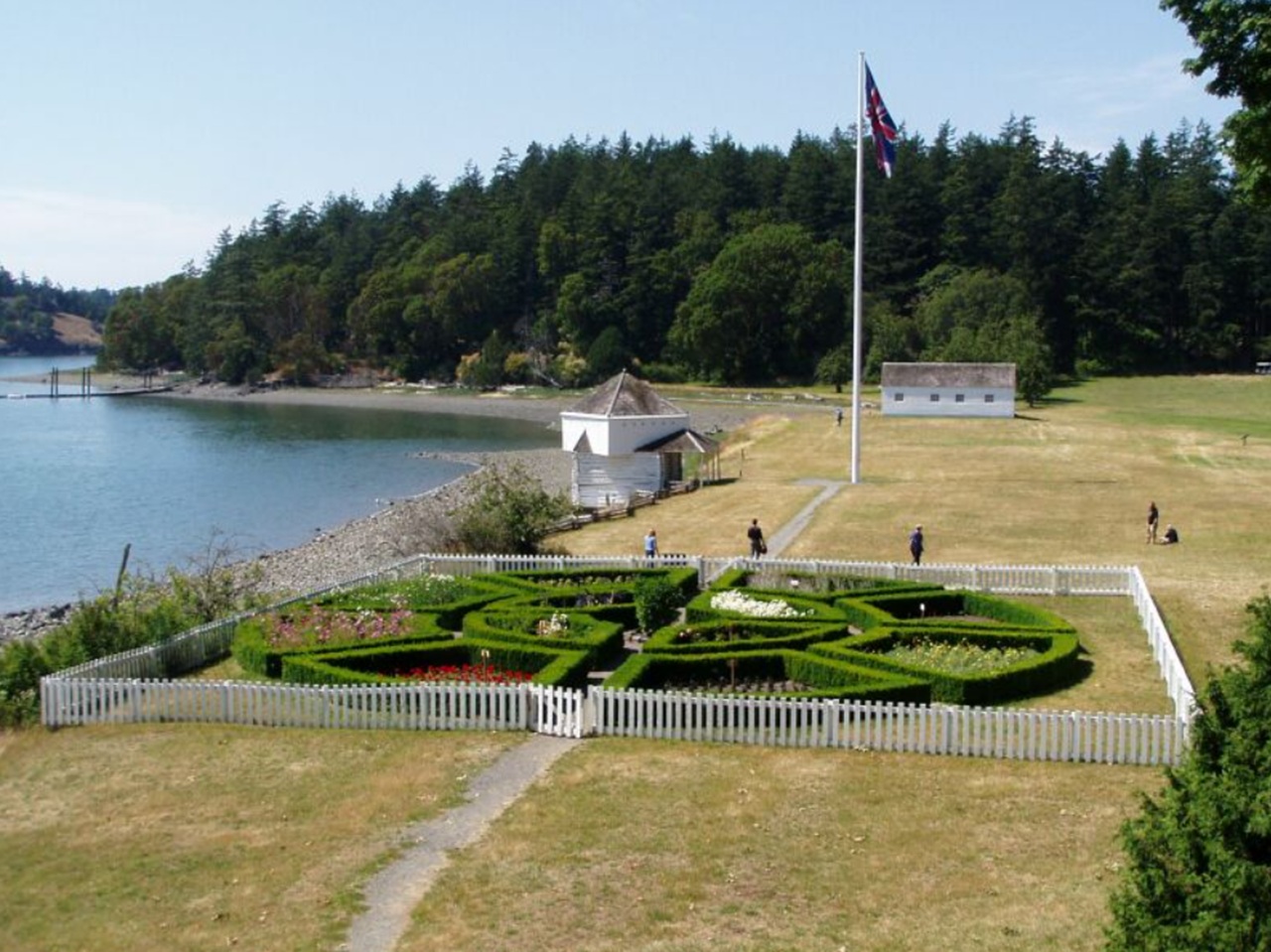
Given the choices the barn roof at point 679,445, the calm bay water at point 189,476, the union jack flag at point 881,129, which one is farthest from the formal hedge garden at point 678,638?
the barn roof at point 679,445

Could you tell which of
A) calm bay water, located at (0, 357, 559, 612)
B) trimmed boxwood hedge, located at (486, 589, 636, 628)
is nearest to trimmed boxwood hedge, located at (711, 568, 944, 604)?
trimmed boxwood hedge, located at (486, 589, 636, 628)

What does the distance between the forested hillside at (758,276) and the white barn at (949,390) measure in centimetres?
875

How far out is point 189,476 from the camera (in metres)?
76.9

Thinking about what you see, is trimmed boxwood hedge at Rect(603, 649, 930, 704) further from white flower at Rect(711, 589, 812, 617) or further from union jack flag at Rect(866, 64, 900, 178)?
union jack flag at Rect(866, 64, 900, 178)

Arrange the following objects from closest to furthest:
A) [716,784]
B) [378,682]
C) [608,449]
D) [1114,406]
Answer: [716,784], [378,682], [608,449], [1114,406]

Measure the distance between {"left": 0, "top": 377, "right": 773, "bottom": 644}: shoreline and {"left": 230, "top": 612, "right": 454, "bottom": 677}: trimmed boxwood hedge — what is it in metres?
10.9

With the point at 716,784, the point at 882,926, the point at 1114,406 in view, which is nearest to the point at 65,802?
the point at 716,784

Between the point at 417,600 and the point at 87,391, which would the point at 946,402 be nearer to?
the point at 417,600

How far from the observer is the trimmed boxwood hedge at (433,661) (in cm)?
2216

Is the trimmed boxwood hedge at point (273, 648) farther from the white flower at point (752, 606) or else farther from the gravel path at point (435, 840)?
the white flower at point (752, 606)

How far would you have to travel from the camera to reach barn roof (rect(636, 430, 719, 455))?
5059 cm

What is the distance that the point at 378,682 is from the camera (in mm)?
21266

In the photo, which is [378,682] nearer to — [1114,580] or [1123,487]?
[1114,580]

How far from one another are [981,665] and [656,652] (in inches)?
232
